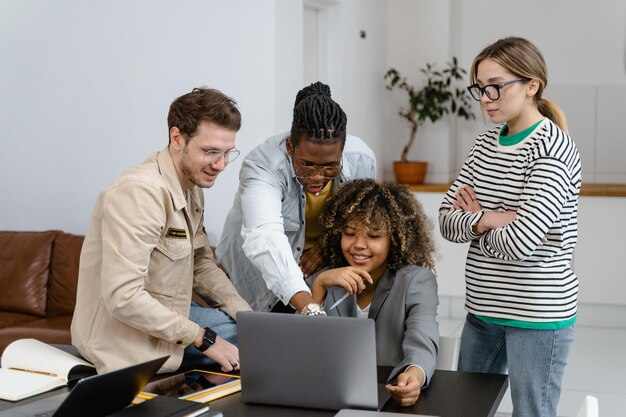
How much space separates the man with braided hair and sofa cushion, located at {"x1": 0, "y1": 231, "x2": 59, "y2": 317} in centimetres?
219

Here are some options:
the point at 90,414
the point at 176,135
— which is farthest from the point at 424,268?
the point at 90,414

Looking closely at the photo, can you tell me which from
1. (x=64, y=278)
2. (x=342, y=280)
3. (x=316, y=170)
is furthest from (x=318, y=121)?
(x=64, y=278)

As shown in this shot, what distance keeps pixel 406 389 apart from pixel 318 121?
2.88 ft

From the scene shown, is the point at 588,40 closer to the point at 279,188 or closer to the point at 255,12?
the point at 255,12

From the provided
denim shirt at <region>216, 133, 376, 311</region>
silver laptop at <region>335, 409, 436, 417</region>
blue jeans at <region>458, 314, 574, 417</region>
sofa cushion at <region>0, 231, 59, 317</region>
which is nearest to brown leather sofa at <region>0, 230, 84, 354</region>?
sofa cushion at <region>0, 231, 59, 317</region>

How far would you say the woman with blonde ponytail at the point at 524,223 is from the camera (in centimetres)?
236

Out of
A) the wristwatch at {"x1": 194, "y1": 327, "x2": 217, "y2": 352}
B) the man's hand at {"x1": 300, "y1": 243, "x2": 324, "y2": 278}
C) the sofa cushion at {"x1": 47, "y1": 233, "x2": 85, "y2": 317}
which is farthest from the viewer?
the sofa cushion at {"x1": 47, "y1": 233, "x2": 85, "y2": 317}

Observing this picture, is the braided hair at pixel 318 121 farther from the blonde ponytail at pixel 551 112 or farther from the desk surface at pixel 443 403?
the desk surface at pixel 443 403

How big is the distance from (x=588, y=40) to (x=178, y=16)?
365 cm

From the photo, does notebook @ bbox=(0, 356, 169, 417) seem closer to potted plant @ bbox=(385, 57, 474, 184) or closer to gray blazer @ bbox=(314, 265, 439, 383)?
gray blazer @ bbox=(314, 265, 439, 383)

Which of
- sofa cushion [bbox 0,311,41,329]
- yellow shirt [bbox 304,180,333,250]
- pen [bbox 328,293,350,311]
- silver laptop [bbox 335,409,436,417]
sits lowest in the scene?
sofa cushion [bbox 0,311,41,329]

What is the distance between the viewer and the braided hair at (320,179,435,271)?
102 inches

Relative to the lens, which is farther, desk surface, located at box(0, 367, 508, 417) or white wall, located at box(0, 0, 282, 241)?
white wall, located at box(0, 0, 282, 241)

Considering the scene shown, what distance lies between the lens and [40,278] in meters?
4.99
